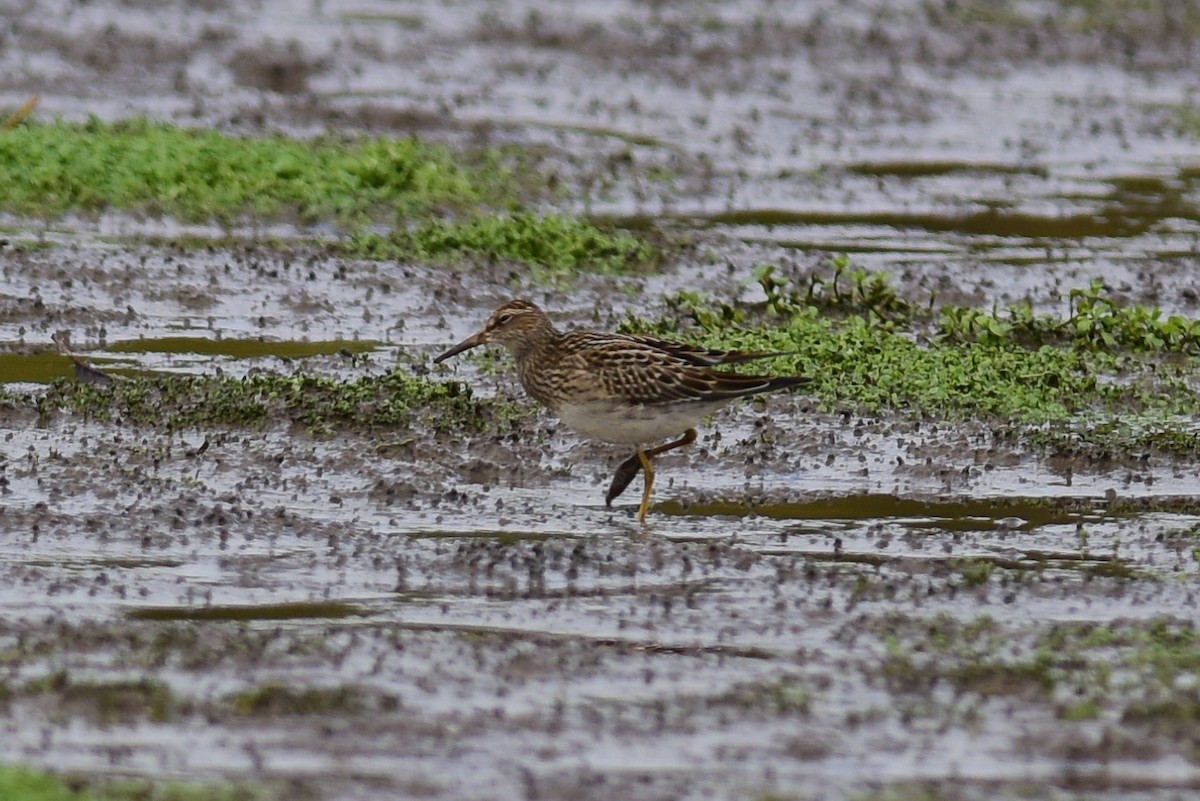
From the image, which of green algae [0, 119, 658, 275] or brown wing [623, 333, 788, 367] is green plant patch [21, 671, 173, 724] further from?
green algae [0, 119, 658, 275]

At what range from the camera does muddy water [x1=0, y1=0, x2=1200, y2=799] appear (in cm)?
685

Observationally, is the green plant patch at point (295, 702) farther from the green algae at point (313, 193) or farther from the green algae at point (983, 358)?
the green algae at point (313, 193)

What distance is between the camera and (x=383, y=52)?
22.5 m

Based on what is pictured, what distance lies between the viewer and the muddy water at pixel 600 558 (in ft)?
22.5

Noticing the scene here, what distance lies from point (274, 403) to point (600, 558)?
8.46 ft

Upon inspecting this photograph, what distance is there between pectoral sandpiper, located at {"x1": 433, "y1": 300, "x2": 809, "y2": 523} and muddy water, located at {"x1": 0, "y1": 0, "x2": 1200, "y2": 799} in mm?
351

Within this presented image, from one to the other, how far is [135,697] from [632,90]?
1500 cm

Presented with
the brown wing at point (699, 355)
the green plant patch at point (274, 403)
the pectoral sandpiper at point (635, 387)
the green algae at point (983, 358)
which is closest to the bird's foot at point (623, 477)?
the pectoral sandpiper at point (635, 387)

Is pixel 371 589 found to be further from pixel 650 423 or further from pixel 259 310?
pixel 259 310

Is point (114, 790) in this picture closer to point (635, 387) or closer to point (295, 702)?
point (295, 702)

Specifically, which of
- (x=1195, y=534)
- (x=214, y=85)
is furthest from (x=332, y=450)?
(x=214, y=85)

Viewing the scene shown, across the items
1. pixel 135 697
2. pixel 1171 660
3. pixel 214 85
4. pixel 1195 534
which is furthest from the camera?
pixel 214 85

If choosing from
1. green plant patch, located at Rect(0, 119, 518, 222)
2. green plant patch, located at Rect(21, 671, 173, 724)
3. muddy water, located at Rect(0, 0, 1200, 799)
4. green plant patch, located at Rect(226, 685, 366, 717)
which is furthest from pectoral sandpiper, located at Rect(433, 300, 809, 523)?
green plant patch, located at Rect(0, 119, 518, 222)

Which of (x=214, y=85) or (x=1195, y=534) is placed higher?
(x=214, y=85)
